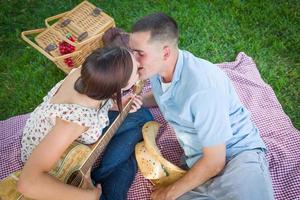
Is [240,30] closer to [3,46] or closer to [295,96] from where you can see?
[295,96]

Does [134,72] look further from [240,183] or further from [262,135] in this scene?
[262,135]

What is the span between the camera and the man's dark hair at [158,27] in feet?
7.46

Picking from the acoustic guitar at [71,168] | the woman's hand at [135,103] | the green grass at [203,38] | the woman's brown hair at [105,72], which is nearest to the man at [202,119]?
the woman's brown hair at [105,72]

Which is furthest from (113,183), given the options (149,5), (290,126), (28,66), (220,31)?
(149,5)

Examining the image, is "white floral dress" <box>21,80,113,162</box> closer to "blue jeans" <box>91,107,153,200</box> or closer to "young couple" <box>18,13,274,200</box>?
"young couple" <box>18,13,274,200</box>

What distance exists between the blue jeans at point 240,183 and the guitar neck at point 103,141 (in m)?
0.60

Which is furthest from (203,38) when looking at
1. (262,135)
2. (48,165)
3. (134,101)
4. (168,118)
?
(48,165)

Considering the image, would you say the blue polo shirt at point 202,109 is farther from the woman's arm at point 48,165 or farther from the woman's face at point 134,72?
the woman's arm at point 48,165

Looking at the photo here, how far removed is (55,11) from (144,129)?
2.18m

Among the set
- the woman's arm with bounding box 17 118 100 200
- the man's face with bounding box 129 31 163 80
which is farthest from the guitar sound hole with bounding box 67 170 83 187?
the man's face with bounding box 129 31 163 80

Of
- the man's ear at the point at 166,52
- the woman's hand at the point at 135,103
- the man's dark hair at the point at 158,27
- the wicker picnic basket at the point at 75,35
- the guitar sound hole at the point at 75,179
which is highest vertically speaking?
the man's dark hair at the point at 158,27

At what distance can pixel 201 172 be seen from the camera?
234 cm

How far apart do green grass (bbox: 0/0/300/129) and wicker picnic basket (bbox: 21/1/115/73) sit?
29 centimetres

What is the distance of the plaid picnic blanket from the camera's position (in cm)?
276
